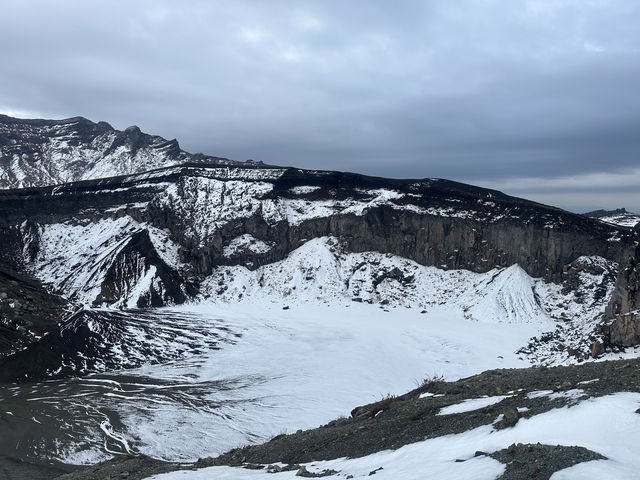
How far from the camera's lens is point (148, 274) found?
51156 mm

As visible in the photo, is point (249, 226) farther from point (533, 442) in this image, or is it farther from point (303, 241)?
point (533, 442)

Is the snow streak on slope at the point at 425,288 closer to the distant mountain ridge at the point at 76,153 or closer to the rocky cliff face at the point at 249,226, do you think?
the rocky cliff face at the point at 249,226

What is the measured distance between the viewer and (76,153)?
120m

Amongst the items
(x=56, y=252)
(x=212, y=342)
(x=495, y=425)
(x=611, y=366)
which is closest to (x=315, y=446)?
(x=495, y=425)

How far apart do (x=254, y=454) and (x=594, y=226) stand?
5004 centimetres

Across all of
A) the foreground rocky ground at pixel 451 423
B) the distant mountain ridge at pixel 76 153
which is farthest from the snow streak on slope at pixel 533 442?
the distant mountain ridge at pixel 76 153

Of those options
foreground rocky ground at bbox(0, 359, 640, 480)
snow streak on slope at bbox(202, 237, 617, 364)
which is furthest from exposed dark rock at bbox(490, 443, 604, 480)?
snow streak on slope at bbox(202, 237, 617, 364)

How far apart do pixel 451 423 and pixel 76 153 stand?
13051 cm

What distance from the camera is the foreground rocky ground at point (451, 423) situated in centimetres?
707

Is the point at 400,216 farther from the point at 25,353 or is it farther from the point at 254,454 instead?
the point at 254,454

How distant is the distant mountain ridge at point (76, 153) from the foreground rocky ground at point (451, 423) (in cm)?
9534

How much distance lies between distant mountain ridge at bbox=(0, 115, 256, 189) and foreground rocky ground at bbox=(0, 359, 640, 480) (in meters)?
95.3

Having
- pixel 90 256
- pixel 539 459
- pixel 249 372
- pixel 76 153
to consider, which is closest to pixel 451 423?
pixel 539 459

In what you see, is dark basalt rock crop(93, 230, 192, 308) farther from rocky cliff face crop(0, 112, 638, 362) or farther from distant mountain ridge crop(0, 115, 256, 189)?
distant mountain ridge crop(0, 115, 256, 189)
